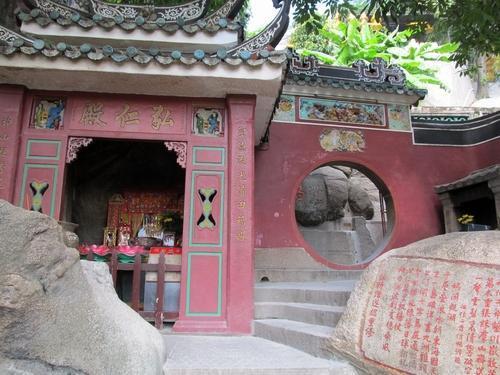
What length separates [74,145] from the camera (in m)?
5.07

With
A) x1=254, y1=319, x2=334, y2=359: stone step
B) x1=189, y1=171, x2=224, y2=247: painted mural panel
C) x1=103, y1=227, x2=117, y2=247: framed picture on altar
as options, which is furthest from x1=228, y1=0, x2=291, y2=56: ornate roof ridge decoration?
x1=103, y1=227, x2=117, y2=247: framed picture on altar

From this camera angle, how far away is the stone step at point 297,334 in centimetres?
345

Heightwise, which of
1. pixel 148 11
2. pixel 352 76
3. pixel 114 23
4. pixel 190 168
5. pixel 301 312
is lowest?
pixel 301 312

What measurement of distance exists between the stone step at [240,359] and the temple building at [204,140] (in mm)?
576

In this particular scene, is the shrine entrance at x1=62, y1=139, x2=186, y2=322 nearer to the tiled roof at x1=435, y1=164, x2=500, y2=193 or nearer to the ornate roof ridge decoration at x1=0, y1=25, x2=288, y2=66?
the ornate roof ridge decoration at x1=0, y1=25, x2=288, y2=66

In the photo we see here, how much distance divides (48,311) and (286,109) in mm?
7028

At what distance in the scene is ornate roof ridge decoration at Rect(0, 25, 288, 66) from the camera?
14.8 ft

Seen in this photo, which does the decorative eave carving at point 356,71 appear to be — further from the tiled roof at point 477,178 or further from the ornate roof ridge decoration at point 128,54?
the ornate roof ridge decoration at point 128,54

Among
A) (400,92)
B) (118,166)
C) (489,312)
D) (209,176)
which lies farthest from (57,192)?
(400,92)

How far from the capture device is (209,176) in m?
5.07

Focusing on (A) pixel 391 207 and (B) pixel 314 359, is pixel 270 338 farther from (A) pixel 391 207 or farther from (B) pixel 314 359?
(A) pixel 391 207

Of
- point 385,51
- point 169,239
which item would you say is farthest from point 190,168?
point 385,51

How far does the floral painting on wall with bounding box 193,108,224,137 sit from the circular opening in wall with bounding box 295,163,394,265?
7.15 m

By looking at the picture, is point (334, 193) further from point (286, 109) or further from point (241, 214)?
point (241, 214)
